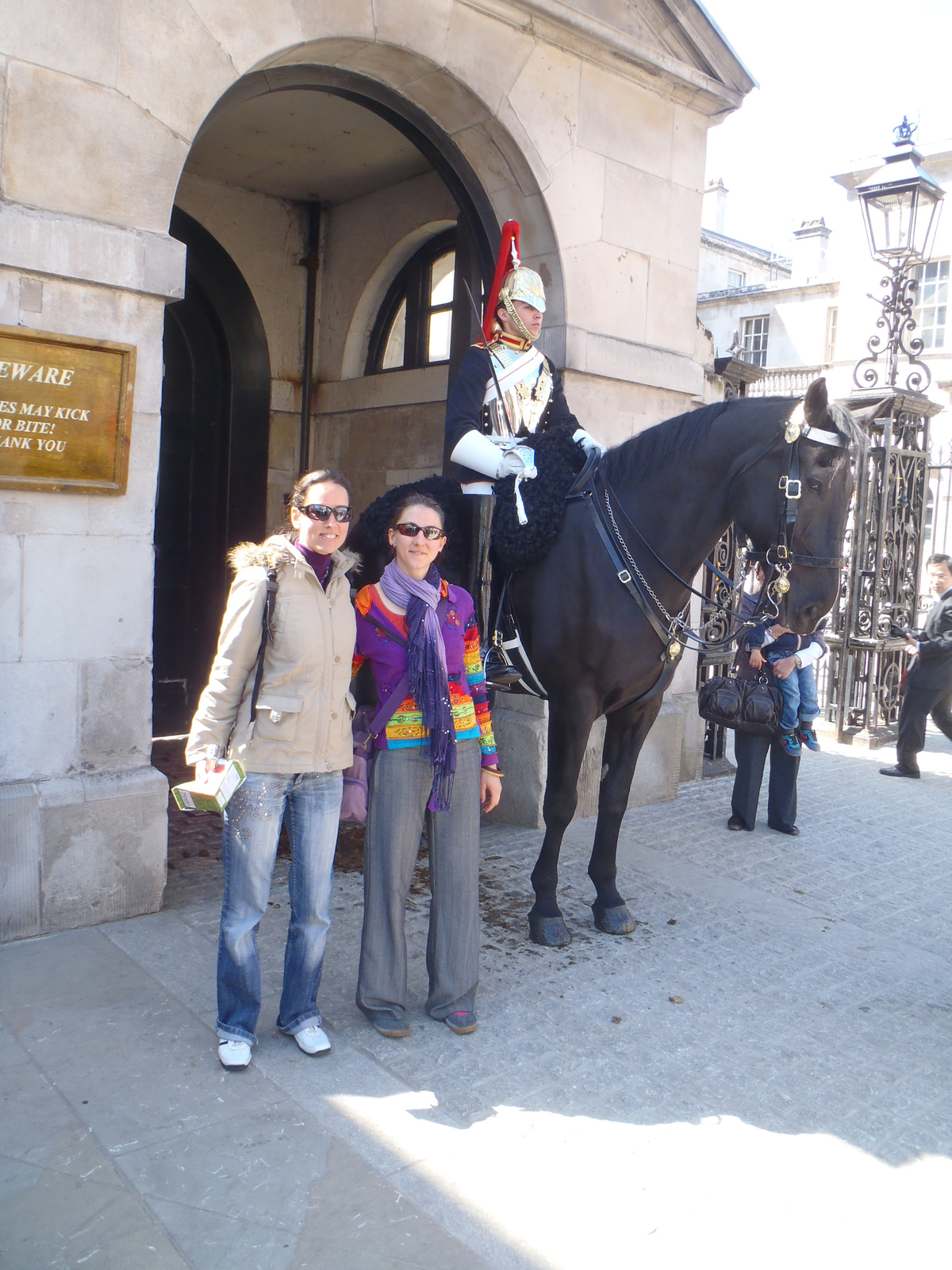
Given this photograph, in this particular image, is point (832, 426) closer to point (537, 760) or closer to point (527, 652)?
point (527, 652)

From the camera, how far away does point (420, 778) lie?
341 cm

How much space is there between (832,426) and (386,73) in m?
3.31

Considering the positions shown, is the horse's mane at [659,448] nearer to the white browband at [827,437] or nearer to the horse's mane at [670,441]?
the horse's mane at [670,441]

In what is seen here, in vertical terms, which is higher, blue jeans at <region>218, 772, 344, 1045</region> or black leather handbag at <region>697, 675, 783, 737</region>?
black leather handbag at <region>697, 675, 783, 737</region>

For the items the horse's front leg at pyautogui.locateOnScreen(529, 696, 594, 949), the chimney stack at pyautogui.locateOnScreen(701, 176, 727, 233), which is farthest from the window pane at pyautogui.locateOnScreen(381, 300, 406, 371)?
the chimney stack at pyautogui.locateOnScreen(701, 176, 727, 233)

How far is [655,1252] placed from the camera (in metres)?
2.44

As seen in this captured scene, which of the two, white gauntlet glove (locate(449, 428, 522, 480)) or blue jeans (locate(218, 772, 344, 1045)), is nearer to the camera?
blue jeans (locate(218, 772, 344, 1045))

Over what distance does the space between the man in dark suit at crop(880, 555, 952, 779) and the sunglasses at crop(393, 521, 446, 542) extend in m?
5.88

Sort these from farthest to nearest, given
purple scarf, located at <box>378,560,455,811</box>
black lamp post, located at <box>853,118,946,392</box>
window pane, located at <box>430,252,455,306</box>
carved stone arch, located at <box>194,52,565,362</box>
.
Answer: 1. black lamp post, located at <box>853,118,946,392</box>
2. window pane, located at <box>430,252,455,306</box>
3. carved stone arch, located at <box>194,52,565,362</box>
4. purple scarf, located at <box>378,560,455,811</box>

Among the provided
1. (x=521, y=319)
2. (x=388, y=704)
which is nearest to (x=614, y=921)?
(x=388, y=704)

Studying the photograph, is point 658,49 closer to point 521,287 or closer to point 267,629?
point 521,287

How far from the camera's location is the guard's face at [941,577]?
320 inches

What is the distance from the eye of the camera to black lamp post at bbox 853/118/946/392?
27.7ft

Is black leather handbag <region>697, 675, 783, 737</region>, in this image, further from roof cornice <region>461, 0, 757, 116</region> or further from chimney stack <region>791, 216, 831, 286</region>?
chimney stack <region>791, 216, 831, 286</region>
